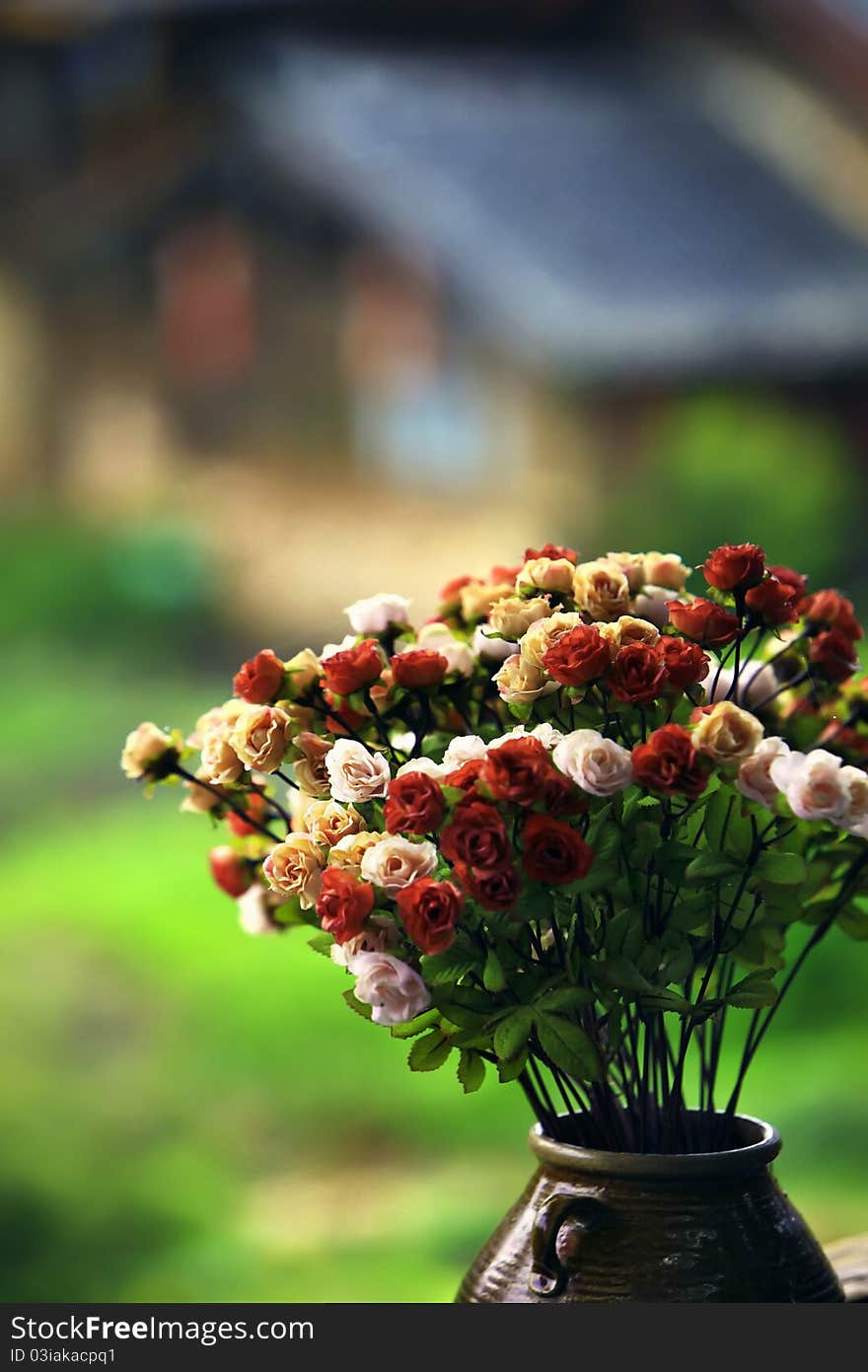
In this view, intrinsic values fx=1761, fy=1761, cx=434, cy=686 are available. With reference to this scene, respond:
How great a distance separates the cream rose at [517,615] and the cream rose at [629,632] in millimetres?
47

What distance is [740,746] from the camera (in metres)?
0.94

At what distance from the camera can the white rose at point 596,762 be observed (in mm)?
915

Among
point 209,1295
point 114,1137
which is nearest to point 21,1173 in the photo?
point 114,1137

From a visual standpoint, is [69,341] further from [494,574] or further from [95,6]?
[494,574]

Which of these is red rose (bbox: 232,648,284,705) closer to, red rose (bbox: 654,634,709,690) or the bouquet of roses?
the bouquet of roses

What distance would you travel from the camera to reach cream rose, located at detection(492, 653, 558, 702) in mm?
972

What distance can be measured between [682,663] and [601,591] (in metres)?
0.10

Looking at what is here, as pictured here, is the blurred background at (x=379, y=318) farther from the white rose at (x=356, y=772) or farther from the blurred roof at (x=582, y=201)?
the white rose at (x=356, y=772)

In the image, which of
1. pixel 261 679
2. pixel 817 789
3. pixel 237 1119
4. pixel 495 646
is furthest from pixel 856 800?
pixel 237 1119

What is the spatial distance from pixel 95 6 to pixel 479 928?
8.14m

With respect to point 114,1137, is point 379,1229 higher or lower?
lower

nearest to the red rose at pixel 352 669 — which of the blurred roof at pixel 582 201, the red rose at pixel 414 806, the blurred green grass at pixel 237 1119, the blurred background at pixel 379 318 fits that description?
the red rose at pixel 414 806

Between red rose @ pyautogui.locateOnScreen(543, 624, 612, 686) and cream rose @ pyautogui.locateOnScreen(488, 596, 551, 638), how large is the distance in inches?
2.8

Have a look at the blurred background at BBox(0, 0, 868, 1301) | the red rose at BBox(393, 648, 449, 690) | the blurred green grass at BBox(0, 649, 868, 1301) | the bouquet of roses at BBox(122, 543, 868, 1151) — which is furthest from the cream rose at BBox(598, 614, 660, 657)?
the blurred background at BBox(0, 0, 868, 1301)
